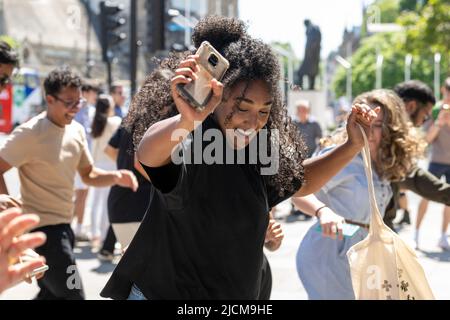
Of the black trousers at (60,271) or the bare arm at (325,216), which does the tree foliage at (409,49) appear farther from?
the bare arm at (325,216)

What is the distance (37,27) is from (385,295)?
7395cm

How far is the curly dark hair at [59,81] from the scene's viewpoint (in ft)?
16.6

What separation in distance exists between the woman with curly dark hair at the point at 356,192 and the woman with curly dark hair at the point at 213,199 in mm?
1400

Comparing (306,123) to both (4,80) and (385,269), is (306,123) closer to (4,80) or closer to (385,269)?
(4,80)

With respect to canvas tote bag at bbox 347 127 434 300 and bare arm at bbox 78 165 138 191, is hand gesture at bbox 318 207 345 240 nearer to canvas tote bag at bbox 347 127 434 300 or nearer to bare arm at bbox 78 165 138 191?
canvas tote bag at bbox 347 127 434 300

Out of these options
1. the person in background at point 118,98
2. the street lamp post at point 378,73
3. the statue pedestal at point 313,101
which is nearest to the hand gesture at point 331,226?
the person in background at point 118,98

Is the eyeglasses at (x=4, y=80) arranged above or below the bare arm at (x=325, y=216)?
above

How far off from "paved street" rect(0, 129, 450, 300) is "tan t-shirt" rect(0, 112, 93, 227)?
1.68 meters

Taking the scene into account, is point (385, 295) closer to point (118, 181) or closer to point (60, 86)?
point (118, 181)

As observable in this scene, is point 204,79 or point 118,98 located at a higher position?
point 204,79

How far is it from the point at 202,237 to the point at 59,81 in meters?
3.07

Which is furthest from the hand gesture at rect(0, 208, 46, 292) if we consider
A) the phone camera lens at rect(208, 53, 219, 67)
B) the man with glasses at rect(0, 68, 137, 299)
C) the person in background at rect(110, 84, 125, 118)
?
the person in background at rect(110, 84, 125, 118)

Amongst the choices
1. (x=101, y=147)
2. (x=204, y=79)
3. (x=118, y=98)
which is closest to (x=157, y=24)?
(x=118, y=98)

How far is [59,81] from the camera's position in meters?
5.10
